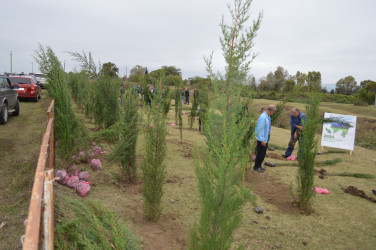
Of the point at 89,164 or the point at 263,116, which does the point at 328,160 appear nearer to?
the point at 263,116

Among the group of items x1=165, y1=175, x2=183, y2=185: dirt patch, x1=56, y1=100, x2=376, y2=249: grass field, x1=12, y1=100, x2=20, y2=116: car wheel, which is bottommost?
x1=56, y1=100, x2=376, y2=249: grass field

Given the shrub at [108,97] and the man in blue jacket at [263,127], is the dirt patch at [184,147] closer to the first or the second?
the man in blue jacket at [263,127]

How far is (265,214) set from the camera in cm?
423

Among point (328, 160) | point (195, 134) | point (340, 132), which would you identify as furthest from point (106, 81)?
point (340, 132)

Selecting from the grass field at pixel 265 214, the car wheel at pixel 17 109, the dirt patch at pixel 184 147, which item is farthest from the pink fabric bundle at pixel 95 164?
the car wheel at pixel 17 109

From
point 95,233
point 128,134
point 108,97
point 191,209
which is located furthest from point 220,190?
point 108,97

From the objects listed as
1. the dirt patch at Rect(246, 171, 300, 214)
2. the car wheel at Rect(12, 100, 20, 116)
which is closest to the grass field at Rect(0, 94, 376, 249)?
the dirt patch at Rect(246, 171, 300, 214)

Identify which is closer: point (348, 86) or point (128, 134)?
point (128, 134)

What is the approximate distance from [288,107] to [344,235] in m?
18.4

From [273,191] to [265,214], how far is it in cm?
110

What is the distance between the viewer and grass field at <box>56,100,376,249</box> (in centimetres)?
340

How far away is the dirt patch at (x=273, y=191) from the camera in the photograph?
14.8 ft

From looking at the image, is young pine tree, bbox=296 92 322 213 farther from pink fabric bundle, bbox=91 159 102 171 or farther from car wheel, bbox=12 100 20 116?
car wheel, bbox=12 100 20 116

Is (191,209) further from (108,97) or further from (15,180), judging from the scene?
(108,97)
